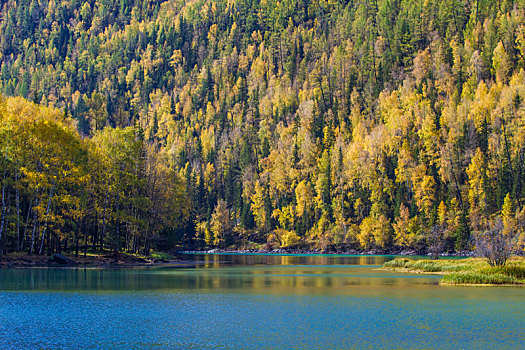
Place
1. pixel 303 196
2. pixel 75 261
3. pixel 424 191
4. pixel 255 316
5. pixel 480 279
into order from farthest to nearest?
pixel 303 196 → pixel 424 191 → pixel 75 261 → pixel 480 279 → pixel 255 316

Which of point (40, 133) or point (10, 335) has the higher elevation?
point (40, 133)

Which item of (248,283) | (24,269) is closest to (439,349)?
(248,283)

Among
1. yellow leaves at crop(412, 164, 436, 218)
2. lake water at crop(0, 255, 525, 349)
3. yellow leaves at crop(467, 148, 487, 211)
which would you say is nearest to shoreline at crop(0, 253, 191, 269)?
lake water at crop(0, 255, 525, 349)

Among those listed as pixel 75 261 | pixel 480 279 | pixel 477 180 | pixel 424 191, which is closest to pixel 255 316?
pixel 480 279

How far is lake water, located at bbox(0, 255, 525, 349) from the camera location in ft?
87.4

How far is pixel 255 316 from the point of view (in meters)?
33.5

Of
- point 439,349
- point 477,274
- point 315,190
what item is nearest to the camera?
point 439,349

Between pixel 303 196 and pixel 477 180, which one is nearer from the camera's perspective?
pixel 477 180

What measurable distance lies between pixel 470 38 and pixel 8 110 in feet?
516

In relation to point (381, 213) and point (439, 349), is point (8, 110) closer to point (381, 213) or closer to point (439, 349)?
point (439, 349)

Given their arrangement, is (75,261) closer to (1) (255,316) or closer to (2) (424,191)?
(1) (255,316)

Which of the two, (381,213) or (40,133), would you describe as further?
(381,213)

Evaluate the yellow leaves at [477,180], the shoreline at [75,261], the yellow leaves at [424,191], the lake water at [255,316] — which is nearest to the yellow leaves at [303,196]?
the yellow leaves at [424,191]

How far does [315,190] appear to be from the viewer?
187m
